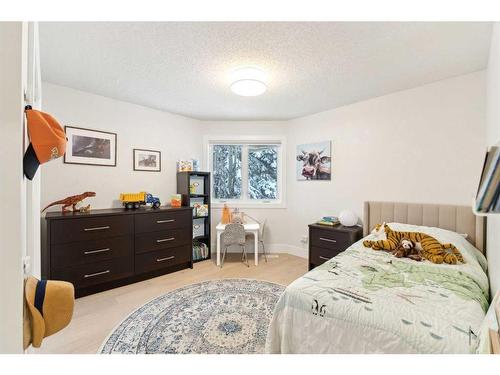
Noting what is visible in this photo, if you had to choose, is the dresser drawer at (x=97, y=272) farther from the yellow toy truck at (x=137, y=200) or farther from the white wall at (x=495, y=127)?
the white wall at (x=495, y=127)

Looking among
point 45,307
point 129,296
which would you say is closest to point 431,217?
point 45,307

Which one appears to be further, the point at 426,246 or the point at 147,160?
the point at 147,160

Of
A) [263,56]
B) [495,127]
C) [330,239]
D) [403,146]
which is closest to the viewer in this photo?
[495,127]

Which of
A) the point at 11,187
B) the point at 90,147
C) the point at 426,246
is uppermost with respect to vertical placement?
the point at 90,147

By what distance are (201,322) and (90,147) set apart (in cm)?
253

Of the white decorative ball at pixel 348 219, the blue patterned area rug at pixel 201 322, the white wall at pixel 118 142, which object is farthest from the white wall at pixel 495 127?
the white wall at pixel 118 142

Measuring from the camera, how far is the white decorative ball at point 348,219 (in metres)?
3.06

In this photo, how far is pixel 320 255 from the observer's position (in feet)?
10.1

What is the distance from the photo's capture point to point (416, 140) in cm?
267

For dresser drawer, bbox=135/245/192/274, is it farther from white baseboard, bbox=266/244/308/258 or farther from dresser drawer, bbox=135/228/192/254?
white baseboard, bbox=266/244/308/258

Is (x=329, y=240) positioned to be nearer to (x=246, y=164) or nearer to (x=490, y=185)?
(x=246, y=164)

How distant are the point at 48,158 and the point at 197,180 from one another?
298cm
